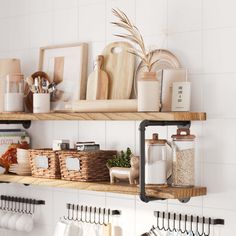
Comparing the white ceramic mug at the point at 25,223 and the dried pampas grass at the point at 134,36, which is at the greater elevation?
the dried pampas grass at the point at 134,36

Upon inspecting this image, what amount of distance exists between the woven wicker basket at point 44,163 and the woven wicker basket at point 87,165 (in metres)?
0.08

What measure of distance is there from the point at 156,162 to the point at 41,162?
636 mm

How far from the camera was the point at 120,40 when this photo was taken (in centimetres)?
271

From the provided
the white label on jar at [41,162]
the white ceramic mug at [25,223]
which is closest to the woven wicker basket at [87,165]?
the white label on jar at [41,162]

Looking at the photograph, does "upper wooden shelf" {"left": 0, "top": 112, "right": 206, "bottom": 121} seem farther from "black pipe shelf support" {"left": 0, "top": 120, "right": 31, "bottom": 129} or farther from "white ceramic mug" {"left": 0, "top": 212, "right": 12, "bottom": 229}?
"white ceramic mug" {"left": 0, "top": 212, "right": 12, "bottom": 229}

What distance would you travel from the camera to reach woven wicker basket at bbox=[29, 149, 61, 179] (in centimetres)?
276

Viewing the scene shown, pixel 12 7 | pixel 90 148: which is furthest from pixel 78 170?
pixel 12 7

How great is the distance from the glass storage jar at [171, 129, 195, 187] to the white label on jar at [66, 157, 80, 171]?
0.44 meters

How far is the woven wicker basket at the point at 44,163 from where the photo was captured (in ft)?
9.05

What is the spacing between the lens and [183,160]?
7.77 feet

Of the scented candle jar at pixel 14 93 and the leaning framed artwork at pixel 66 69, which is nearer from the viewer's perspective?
the leaning framed artwork at pixel 66 69

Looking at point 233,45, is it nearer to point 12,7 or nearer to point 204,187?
point 204,187

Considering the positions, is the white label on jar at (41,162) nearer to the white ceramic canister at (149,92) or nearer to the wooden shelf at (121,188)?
the wooden shelf at (121,188)

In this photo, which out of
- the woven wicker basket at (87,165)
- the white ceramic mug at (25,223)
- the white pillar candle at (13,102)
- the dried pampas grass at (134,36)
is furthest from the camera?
the white ceramic mug at (25,223)
